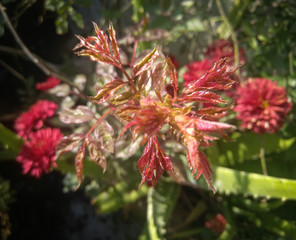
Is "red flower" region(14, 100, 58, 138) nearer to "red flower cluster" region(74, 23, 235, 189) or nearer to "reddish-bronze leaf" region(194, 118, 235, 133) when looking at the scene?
"red flower cluster" region(74, 23, 235, 189)

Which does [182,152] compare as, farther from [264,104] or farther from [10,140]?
[10,140]

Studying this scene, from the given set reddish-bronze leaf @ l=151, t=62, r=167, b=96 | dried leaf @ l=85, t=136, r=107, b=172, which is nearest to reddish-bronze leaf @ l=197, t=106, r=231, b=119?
reddish-bronze leaf @ l=151, t=62, r=167, b=96

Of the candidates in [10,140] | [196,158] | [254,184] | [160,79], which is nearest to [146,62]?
[160,79]

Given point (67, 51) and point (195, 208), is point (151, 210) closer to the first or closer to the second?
point (195, 208)

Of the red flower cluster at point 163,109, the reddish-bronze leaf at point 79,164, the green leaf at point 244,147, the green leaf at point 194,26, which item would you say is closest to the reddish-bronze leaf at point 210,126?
the red flower cluster at point 163,109

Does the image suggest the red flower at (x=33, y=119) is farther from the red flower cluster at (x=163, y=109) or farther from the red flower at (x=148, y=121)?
the red flower at (x=148, y=121)

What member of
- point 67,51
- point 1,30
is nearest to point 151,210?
point 1,30
